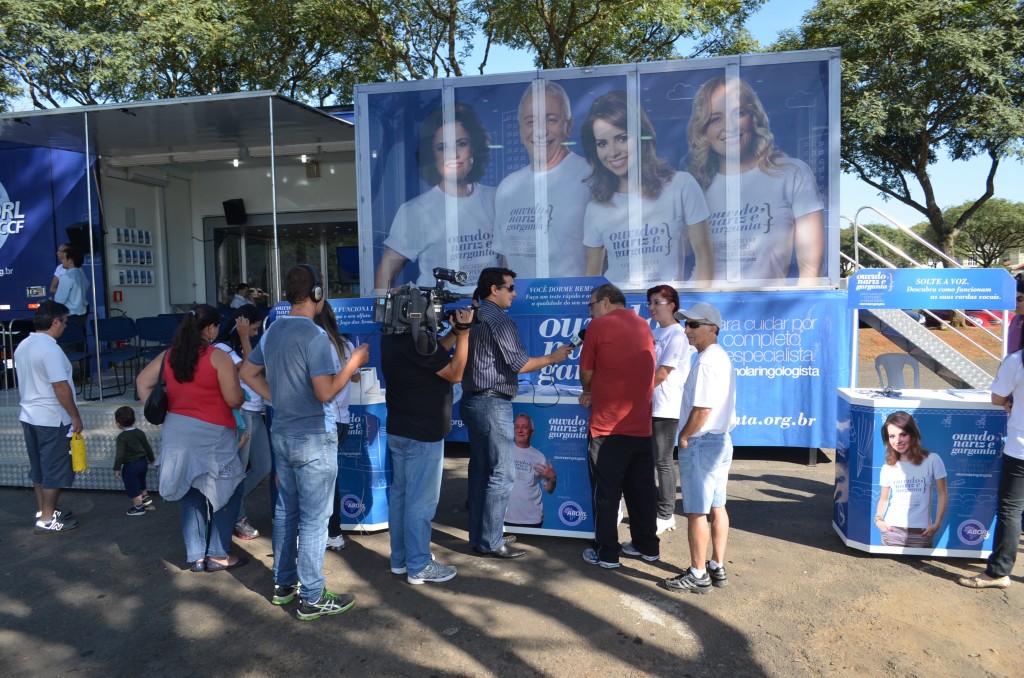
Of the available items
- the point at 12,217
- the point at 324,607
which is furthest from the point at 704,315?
the point at 12,217

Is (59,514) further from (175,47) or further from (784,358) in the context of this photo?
(175,47)

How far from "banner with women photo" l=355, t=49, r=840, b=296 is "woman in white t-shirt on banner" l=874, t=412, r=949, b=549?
8.09ft

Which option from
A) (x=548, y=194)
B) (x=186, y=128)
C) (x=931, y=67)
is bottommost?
(x=548, y=194)

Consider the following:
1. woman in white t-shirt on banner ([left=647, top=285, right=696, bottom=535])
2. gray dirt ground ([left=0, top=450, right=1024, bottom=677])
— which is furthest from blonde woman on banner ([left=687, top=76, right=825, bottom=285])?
gray dirt ground ([left=0, top=450, right=1024, bottom=677])

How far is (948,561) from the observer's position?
4.39m

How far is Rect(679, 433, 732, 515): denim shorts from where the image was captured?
153 inches

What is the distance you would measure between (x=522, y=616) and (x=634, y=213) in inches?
165

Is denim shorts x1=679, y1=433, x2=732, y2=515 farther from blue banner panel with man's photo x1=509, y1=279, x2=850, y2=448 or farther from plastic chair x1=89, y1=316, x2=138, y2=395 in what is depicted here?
plastic chair x1=89, y1=316, x2=138, y2=395

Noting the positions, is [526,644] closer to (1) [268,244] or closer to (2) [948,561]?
(2) [948,561]

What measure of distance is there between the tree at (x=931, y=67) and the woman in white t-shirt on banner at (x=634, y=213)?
8.90 meters

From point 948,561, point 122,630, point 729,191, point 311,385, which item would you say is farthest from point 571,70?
point 122,630

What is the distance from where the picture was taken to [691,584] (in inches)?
156

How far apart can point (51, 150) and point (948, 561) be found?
36.5 ft

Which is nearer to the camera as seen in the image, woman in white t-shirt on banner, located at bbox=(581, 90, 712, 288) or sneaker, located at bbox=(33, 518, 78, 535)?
sneaker, located at bbox=(33, 518, 78, 535)
